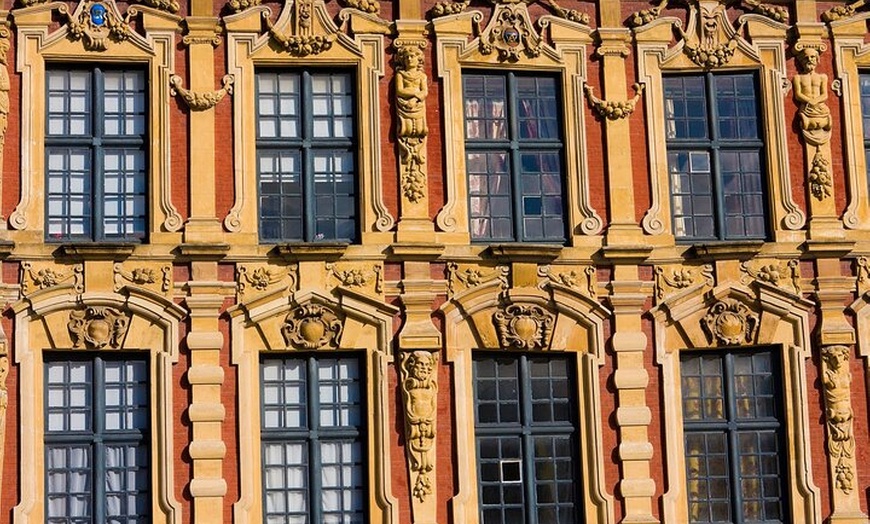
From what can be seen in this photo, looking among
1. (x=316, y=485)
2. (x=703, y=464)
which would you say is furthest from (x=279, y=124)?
(x=703, y=464)

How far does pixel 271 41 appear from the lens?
25.8m

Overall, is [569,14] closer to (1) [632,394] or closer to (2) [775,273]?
(2) [775,273]

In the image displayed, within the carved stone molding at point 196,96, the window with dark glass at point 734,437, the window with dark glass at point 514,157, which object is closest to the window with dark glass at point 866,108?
the window with dark glass at point 734,437

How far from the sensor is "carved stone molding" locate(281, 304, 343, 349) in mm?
24875

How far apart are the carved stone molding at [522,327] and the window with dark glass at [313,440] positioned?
6.60 feet

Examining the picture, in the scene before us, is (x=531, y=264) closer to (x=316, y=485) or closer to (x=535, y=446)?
(x=535, y=446)

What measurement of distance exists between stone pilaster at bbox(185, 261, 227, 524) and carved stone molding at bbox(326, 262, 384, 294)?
61.6 inches

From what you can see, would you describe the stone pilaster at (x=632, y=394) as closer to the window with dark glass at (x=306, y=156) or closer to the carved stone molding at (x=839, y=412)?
the carved stone molding at (x=839, y=412)

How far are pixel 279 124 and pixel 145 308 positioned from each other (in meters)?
3.27

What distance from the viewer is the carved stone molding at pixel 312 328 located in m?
24.9

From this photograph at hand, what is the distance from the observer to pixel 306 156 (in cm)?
2567

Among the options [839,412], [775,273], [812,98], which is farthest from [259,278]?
[812,98]

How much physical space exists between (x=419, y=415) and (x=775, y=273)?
5461 mm

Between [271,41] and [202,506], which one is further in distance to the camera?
[271,41]
